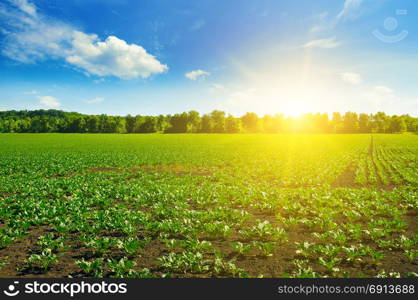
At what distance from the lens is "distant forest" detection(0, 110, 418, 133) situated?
136 meters

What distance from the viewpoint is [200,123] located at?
152500mm

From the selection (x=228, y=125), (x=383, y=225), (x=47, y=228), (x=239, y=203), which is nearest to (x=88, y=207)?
(x=47, y=228)

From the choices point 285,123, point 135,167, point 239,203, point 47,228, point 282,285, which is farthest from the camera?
point 285,123

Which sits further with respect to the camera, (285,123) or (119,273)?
(285,123)

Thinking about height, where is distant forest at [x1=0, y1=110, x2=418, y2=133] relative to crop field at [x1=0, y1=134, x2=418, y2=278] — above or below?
above

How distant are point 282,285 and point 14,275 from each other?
6.80m

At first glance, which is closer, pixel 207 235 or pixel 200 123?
pixel 207 235

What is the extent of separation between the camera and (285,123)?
561ft

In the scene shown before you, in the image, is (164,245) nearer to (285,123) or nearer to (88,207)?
(88,207)

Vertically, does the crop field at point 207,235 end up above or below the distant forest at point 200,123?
below

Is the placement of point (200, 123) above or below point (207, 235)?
above

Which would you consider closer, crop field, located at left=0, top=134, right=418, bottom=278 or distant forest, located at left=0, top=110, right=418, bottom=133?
crop field, located at left=0, top=134, right=418, bottom=278

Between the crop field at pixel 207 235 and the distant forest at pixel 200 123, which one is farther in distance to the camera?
the distant forest at pixel 200 123

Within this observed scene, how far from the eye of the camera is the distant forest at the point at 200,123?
136 meters
